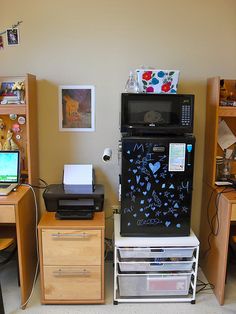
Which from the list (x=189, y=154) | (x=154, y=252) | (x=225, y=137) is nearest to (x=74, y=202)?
(x=154, y=252)

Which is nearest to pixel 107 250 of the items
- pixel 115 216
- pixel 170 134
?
pixel 115 216

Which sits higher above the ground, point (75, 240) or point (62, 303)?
point (75, 240)

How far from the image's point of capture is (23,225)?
6.91 feet

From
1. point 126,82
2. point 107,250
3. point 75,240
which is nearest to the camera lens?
point 75,240

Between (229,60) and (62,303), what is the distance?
225 cm

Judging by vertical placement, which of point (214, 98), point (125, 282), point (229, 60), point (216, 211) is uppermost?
point (229, 60)

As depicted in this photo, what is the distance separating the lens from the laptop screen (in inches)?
91.2

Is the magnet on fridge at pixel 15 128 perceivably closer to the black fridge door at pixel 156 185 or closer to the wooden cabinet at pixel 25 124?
the wooden cabinet at pixel 25 124

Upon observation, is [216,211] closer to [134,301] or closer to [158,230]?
[158,230]

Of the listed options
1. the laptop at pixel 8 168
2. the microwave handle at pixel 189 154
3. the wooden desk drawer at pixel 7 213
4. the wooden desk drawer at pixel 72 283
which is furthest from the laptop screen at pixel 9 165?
the microwave handle at pixel 189 154

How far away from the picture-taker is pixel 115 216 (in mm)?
2490

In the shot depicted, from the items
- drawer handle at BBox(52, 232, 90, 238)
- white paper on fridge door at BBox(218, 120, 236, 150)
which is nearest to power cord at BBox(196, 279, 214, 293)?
drawer handle at BBox(52, 232, 90, 238)

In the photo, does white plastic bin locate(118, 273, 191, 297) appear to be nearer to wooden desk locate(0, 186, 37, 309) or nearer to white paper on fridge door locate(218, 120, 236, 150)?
wooden desk locate(0, 186, 37, 309)

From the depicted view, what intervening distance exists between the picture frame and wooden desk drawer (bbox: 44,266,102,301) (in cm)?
173
